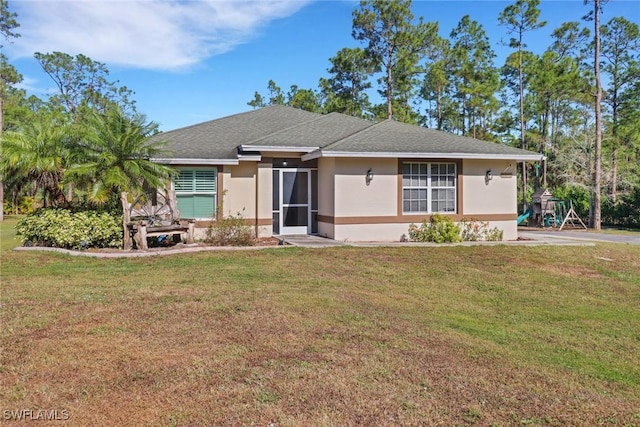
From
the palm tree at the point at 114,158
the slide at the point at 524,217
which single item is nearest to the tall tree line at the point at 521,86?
the slide at the point at 524,217

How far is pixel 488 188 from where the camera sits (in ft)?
50.5

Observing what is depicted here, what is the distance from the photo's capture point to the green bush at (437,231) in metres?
14.2

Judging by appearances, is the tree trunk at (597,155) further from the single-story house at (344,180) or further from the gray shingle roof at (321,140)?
the single-story house at (344,180)

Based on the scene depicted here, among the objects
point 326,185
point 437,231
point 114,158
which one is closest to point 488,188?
point 437,231

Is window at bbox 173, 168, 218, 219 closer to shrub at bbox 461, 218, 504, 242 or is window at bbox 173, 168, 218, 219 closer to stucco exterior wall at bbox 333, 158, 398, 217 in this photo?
stucco exterior wall at bbox 333, 158, 398, 217

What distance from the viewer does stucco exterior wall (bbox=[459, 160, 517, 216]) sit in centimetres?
1516

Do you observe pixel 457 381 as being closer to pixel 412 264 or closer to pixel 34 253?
pixel 412 264

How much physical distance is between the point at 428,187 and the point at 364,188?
223 cm

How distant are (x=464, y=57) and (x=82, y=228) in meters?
32.2

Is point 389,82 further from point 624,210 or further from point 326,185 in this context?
point 326,185

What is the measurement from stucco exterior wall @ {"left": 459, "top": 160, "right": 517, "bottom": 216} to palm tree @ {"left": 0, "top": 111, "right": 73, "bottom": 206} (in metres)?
12.1

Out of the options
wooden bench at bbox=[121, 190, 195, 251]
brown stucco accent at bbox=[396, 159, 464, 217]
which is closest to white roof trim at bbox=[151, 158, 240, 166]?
wooden bench at bbox=[121, 190, 195, 251]

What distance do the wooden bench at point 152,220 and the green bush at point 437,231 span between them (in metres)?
6.91

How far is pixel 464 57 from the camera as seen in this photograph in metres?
35.7
